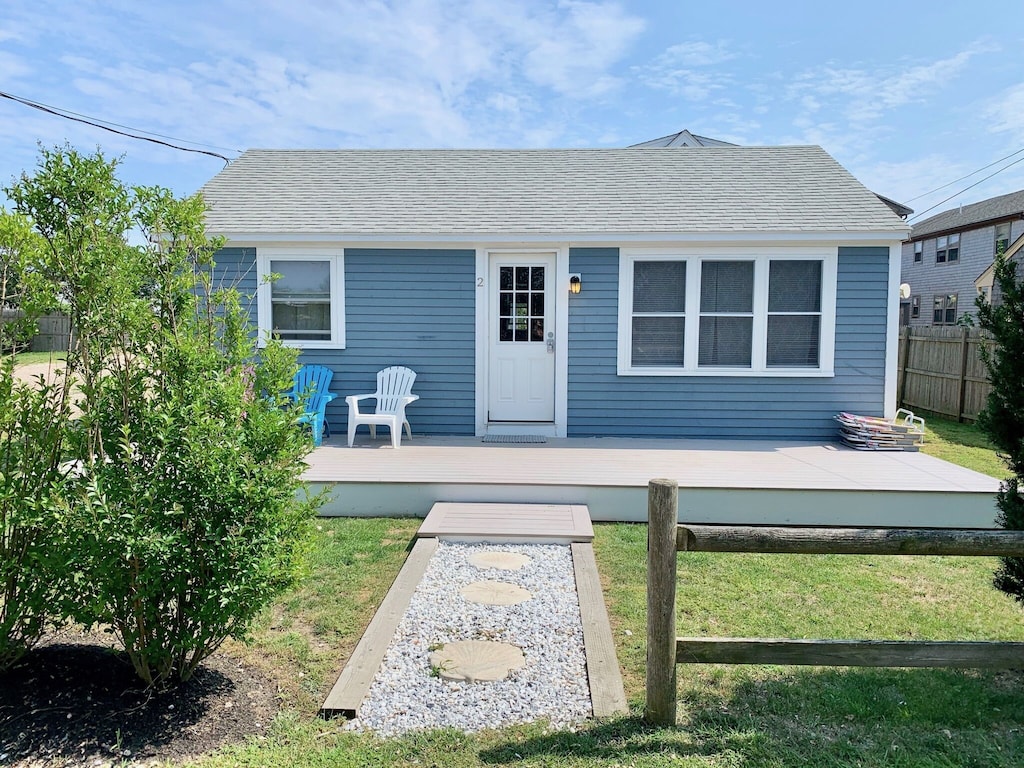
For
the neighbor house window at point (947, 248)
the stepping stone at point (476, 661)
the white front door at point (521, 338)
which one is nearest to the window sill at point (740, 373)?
the white front door at point (521, 338)

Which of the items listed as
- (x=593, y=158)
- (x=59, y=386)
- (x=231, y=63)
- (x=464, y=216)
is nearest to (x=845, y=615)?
(x=59, y=386)

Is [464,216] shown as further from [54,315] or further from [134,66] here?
[134,66]

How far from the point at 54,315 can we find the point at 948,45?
54.9 ft

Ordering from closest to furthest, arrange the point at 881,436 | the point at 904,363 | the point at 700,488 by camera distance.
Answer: the point at 700,488 → the point at 881,436 → the point at 904,363

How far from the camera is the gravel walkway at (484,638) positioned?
8.30ft

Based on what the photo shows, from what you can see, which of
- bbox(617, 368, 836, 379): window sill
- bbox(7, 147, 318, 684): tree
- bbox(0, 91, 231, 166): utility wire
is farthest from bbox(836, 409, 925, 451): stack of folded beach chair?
bbox(0, 91, 231, 166): utility wire

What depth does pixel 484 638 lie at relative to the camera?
3.22 metres

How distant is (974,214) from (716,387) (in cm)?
2301

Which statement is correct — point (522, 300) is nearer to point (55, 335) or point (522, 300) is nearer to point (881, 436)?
point (881, 436)

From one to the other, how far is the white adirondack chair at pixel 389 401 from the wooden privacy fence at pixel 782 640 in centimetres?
495

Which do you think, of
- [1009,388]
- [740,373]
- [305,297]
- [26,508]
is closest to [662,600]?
[1009,388]

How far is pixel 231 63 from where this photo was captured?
47.5 ft

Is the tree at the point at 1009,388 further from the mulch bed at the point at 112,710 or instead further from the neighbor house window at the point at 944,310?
the neighbor house window at the point at 944,310

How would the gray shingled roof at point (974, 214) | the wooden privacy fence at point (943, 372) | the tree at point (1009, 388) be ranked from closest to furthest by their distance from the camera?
the tree at point (1009, 388)
the wooden privacy fence at point (943, 372)
the gray shingled roof at point (974, 214)
